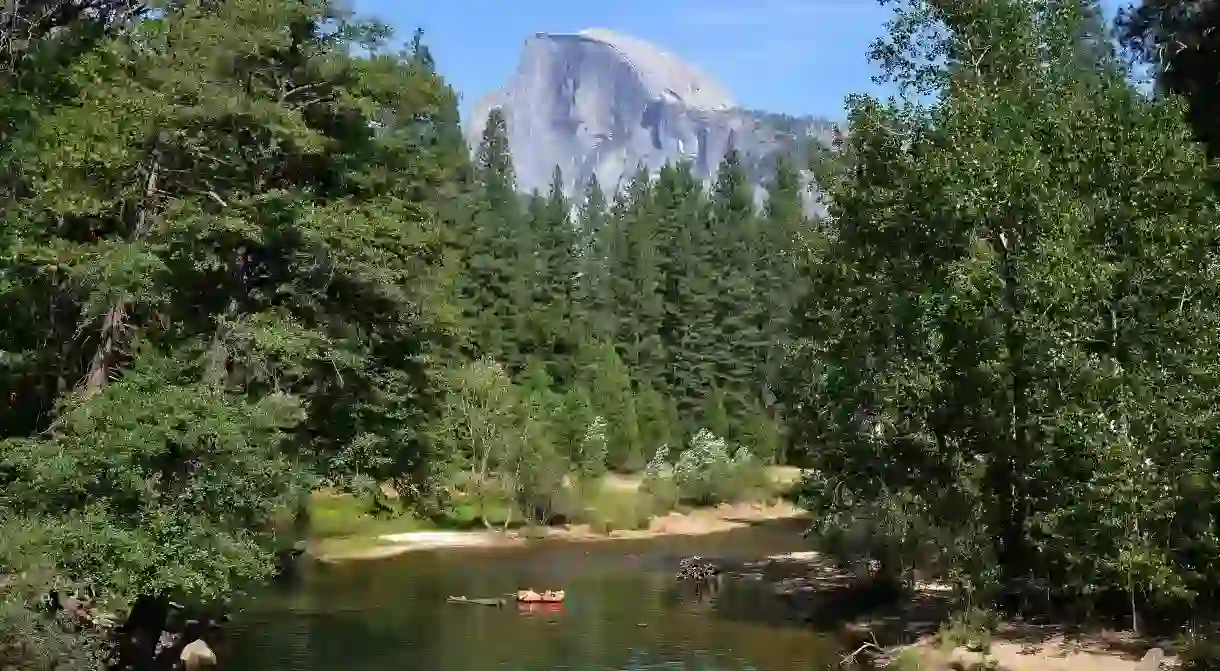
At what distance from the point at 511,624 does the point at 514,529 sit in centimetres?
2407

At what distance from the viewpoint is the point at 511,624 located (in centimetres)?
3350

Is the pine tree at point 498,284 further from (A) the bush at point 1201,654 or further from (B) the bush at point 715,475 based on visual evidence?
(A) the bush at point 1201,654

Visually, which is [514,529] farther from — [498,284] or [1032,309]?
[1032,309]

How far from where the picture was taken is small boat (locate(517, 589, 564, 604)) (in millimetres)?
36781

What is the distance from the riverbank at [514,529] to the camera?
51281mm

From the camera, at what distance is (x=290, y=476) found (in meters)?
20.7

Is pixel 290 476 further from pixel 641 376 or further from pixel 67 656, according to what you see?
pixel 641 376

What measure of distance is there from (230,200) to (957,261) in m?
15.4

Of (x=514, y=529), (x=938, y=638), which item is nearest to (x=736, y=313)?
(x=514, y=529)

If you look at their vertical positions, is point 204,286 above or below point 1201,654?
above

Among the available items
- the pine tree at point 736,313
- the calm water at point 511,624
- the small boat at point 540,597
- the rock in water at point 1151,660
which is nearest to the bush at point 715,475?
the pine tree at point 736,313

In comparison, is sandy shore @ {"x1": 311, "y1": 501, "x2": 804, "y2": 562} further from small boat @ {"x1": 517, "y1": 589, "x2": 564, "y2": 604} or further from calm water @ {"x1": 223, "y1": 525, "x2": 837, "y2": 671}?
small boat @ {"x1": 517, "y1": 589, "x2": 564, "y2": 604}

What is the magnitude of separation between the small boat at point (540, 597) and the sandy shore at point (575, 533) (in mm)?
13764

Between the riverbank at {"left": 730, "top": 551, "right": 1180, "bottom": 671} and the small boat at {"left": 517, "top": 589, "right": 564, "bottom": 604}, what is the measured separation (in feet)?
24.1
